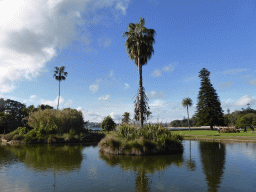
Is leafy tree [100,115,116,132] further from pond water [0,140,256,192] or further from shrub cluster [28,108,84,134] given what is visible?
pond water [0,140,256,192]

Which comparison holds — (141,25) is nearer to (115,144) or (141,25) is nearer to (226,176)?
(115,144)

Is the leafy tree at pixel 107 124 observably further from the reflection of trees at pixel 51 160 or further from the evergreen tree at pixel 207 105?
the reflection of trees at pixel 51 160

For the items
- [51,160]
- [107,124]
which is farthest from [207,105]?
[51,160]

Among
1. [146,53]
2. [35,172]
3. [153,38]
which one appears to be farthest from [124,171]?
[153,38]

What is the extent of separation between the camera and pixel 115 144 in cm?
2112

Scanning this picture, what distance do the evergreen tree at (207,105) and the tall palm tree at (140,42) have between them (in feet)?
144

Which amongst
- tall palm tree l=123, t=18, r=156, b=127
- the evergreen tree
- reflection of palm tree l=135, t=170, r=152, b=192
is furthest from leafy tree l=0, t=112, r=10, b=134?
the evergreen tree

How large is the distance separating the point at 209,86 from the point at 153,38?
47.0 m

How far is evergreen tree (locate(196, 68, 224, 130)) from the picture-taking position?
63875 millimetres

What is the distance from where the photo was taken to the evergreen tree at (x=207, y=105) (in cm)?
6388

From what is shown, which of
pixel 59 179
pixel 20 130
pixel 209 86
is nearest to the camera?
pixel 59 179

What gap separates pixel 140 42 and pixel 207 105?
47894mm

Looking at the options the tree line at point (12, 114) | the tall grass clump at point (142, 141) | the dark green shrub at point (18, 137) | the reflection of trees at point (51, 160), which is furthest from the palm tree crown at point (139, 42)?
the tree line at point (12, 114)

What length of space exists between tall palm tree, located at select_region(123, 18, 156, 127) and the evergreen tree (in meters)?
43.8
